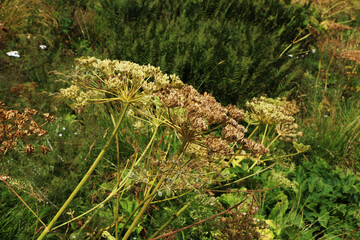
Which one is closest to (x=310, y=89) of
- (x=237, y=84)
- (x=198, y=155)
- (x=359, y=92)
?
(x=359, y=92)

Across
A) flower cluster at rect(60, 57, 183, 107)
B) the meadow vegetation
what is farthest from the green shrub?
flower cluster at rect(60, 57, 183, 107)

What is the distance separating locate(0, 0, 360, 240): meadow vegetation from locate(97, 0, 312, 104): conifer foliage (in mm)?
22

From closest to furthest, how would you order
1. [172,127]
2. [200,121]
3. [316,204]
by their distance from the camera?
[200,121] < [172,127] < [316,204]

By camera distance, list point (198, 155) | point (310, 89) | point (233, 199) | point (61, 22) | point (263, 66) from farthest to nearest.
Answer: point (61, 22) < point (310, 89) < point (263, 66) < point (233, 199) < point (198, 155)

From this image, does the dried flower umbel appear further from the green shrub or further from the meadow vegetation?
the green shrub

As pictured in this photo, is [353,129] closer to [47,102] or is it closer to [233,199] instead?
[233,199]

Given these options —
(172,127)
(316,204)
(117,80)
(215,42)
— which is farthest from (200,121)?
Result: (215,42)

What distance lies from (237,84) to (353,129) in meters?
1.60

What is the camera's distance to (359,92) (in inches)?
201

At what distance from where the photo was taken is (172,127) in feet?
5.57

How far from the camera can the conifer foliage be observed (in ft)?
12.9

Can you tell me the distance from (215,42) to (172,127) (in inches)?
106

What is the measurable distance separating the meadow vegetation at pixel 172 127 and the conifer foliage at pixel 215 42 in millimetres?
22

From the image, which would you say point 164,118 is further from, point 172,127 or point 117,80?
point 117,80
